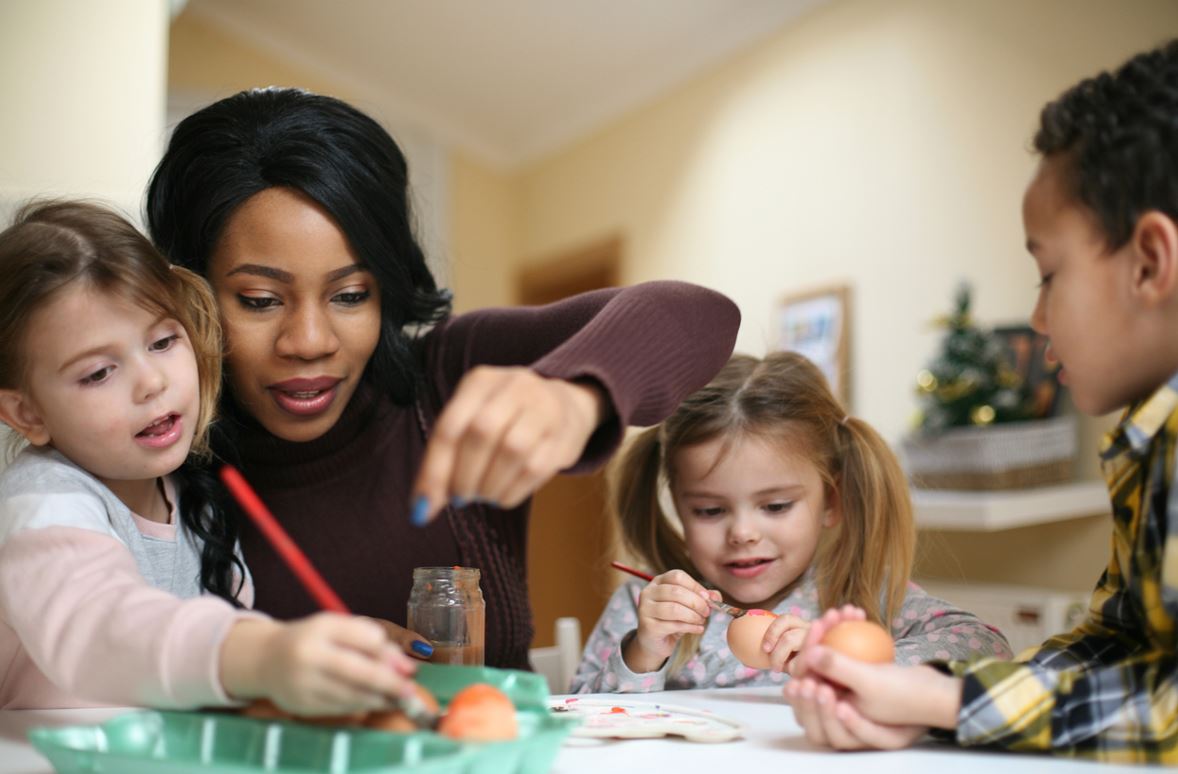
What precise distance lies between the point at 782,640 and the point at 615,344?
0.37m

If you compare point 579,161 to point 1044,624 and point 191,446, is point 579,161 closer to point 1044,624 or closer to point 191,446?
point 1044,624

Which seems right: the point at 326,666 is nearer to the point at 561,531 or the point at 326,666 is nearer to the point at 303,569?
the point at 303,569

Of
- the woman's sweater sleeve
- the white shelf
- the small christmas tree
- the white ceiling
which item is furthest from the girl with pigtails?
the white ceiling

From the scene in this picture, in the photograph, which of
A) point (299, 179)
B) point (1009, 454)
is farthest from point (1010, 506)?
point (299, 179)

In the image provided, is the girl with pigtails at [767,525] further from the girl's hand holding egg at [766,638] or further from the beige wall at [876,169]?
the beige wall at [876,169]

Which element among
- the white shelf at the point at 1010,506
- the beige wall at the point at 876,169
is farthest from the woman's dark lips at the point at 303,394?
the white shelf at the point at 1010,506

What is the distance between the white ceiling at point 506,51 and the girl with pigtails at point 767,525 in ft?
7.35

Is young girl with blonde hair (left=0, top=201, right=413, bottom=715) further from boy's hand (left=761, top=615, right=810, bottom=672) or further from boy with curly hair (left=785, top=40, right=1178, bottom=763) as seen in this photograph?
boy's hand (left=761, top=615, right=810, bottom=672)

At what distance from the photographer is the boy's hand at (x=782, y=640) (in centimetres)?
104

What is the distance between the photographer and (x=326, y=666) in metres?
0.59

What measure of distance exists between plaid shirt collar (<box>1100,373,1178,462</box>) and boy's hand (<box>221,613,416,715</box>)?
0.52 m

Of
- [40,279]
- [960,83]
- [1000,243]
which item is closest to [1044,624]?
[1000,243]

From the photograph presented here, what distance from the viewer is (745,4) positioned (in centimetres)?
346

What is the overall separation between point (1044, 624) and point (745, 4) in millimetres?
2166
